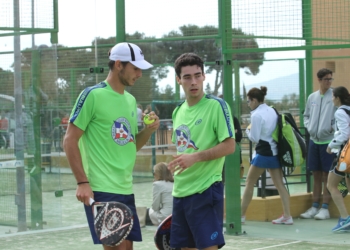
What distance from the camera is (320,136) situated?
1027 centimetres

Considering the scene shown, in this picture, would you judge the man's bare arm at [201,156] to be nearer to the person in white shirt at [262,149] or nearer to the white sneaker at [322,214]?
the person in white shirt at [262,149]

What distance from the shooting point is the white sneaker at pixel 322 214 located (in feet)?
33.9

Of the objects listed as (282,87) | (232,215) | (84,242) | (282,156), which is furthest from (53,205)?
(282,87)

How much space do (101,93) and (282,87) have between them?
9906mm

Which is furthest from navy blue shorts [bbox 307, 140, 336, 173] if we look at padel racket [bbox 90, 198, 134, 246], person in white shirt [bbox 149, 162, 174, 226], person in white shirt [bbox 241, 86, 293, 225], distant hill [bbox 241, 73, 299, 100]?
padel racket [bbox 90, 198, 134, 246]

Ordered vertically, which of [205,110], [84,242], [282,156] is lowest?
[84,242]

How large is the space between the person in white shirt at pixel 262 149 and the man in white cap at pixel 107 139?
460cm

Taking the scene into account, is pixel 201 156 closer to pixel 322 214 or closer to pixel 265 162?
pixel 265 162

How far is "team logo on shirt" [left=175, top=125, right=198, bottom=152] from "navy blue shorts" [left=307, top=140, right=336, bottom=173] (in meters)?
4.94

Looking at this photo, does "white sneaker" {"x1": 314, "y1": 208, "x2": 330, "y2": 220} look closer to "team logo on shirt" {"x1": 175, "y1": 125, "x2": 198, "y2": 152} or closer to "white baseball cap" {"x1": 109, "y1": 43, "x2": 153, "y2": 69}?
"team logo on shirt" {"x1": 175, "y1": 125, "x2": 198, "y2": 152}

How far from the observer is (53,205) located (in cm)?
1015

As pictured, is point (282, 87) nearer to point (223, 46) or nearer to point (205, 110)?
point (223, 46)

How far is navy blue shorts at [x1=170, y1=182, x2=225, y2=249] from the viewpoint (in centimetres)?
550

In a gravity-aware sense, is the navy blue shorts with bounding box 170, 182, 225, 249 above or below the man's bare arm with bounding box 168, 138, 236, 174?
below
